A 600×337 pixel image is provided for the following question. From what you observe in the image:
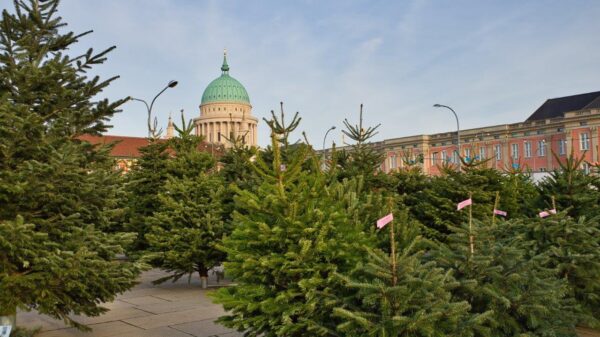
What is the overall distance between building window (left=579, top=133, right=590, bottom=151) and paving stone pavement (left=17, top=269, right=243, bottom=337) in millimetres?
73873

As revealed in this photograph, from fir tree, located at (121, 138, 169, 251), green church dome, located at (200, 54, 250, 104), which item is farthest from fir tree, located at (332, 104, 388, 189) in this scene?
green church dome, located at (200, 54, 250, 104)

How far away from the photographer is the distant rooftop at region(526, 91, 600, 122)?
86.4m

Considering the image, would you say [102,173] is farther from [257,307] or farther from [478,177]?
[478,177]

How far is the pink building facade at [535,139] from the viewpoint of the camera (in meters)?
73.4

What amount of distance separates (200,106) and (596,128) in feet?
305

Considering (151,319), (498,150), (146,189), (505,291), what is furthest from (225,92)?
(505,291)

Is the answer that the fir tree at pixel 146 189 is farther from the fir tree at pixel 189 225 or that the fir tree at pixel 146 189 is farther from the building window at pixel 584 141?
the building window at pixel 584 141

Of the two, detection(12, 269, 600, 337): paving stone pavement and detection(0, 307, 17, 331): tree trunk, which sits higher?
detection(0, 307, 17, 331): tree trunk

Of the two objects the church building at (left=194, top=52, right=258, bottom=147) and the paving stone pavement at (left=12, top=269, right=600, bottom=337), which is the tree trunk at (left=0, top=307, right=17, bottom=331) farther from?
the church building at (left=194, top=52, right=258, bottom=147)

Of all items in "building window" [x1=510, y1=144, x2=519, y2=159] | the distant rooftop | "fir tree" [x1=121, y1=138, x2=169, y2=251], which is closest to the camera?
"fir tree" [x1=121, y1=138, x2=169, y2=251]

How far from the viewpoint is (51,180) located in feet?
22.8

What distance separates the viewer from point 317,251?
5551 mm

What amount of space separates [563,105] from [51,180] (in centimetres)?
9851

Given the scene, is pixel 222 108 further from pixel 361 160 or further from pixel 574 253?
pixel 574 253
